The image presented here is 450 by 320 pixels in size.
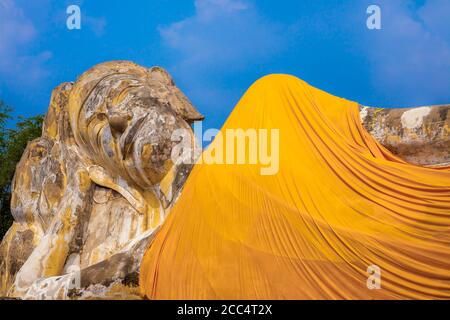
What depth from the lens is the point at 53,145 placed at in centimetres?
782

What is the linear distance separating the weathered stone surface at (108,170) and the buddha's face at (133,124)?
1 centimetres

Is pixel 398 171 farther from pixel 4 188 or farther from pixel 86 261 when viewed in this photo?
pixel 4 188

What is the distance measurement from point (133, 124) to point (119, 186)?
76 cm

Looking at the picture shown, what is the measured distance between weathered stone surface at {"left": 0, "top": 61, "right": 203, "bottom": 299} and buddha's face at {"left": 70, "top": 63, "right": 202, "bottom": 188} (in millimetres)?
11

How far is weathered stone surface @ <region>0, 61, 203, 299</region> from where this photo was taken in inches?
248

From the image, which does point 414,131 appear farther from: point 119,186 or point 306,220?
point 119,186

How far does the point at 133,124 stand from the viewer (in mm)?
6414

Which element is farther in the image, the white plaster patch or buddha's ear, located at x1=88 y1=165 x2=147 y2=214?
buddha's ear, located at x1=88 y1=165 x2=147 y2=214
